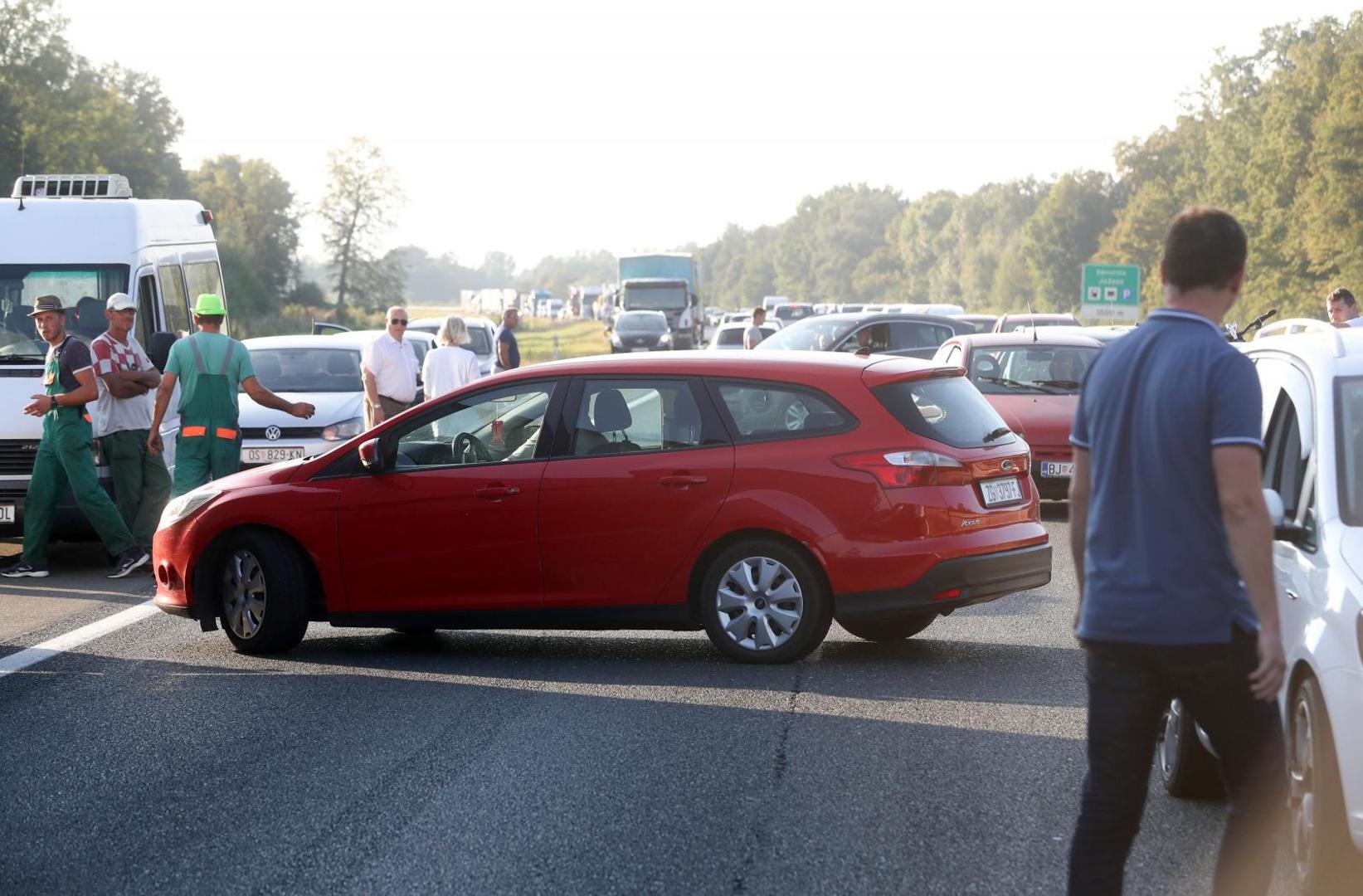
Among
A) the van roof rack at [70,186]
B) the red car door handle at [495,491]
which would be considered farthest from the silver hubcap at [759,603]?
the van roof rack at [70,186]

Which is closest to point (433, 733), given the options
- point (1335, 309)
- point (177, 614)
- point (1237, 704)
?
point (177, 614)

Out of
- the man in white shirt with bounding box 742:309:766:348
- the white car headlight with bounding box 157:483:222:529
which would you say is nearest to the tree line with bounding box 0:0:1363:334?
the man in white shirt with bounding box 742:309:766:348

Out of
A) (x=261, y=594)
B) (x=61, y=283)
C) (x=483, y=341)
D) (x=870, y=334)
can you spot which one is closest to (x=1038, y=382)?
(x=870, y=334)

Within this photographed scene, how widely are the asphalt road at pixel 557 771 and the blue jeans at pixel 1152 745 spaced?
116cm

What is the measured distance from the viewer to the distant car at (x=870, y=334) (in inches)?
915

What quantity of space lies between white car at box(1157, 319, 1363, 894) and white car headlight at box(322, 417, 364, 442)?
1170 centimetres

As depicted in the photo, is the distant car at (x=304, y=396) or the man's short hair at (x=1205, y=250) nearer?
the man's short hair at (x=1205, y=250)

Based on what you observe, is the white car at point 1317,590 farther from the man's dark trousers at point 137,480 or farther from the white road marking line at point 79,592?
the man's dark trousers at point 137,480

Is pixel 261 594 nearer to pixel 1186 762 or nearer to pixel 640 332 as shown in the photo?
pixel 1186 762

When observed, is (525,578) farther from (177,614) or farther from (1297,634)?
(1297,634)

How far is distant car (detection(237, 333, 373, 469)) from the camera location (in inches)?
667

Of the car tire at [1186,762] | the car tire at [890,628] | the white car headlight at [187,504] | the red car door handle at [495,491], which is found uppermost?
the red car door handle at [495,491]

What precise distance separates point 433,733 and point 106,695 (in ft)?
6.39

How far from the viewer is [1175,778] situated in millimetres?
6109
